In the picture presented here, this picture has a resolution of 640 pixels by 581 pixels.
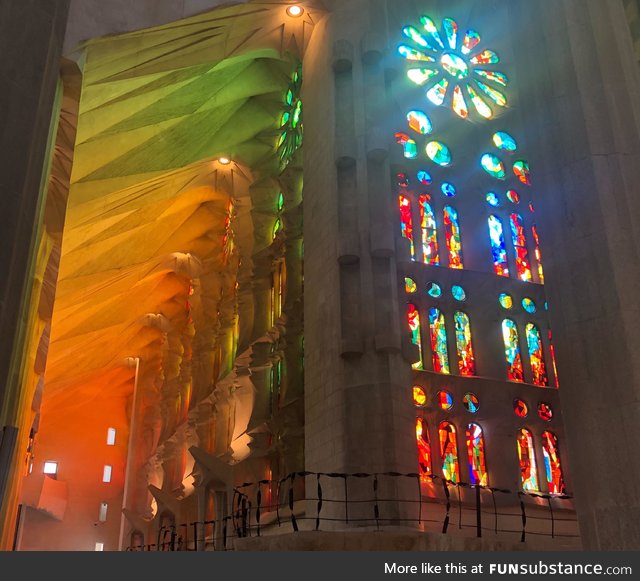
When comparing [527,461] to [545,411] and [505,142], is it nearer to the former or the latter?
[545,411]

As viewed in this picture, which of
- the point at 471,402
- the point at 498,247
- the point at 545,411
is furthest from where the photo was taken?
the point at 498,247

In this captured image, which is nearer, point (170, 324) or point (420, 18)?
point (420, 18)

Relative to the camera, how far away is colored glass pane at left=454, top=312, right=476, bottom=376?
1678 centimetres

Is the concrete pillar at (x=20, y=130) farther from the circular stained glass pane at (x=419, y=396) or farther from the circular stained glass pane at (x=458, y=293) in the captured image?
the circular stained glass pane at (x=458, y=293)

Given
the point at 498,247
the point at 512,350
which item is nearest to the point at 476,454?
the point at 512,350

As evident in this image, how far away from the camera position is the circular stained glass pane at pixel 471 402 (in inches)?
635

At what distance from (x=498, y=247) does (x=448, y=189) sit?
1995 mm

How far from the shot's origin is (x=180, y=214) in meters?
24.5

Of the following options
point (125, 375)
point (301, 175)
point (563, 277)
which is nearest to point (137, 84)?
point (301, 175)

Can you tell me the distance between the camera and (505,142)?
2025 centimetres

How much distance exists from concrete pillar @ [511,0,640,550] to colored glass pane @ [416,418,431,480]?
9161mm

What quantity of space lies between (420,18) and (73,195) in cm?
1060

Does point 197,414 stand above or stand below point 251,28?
below

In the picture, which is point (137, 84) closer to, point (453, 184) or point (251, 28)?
point (251, 28)
